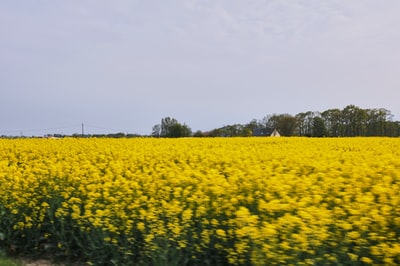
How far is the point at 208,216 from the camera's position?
3045 millimetres

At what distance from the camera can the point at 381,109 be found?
5106 cm

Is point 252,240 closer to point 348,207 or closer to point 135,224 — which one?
point 348,207

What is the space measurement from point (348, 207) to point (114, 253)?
6.52 feet

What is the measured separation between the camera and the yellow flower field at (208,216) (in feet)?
7.41

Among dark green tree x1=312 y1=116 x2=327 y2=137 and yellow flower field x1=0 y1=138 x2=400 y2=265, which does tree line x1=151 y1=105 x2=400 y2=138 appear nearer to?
dark green tree x1=312 y1=116 x2=327 y2=137

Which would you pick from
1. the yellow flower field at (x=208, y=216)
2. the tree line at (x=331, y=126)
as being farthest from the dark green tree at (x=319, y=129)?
the yellow flower field at (x=208, y=216)

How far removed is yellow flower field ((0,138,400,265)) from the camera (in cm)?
226

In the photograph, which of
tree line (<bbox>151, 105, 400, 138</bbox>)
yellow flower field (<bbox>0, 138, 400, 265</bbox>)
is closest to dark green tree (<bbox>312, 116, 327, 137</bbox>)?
tree line (<bbox>151, 105, 400, 138</bbox>)

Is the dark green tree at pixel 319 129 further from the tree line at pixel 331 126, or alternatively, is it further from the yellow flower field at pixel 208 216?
the yellow flower field at pixel 208 216

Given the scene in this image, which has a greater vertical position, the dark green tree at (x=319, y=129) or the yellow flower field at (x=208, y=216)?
the dark green tree at (x=319, y=129)

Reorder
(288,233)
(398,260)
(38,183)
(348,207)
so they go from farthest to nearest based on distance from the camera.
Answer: (38,183), (348,207), (288,233), (398,260)

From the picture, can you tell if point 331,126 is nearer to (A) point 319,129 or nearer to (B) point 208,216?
(A) point 319,129

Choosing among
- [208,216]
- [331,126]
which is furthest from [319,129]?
[208,216]

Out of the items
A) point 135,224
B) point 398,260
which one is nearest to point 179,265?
point 135,224
